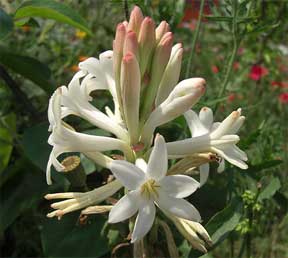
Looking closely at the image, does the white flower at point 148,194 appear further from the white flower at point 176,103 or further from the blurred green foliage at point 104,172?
the blurred green foliage at point 104,172

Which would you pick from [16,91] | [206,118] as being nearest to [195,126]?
[206,118]

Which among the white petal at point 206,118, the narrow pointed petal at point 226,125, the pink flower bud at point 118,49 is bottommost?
the white petal at point 206,118

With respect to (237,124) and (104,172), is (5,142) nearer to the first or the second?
(104,172)

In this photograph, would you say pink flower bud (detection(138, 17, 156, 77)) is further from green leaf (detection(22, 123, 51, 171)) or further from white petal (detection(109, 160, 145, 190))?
green leaf (detection(22, 123, 51, 171))

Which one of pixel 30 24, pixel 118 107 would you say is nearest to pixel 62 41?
pixel 30 24

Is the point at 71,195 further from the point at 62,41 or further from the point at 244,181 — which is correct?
the point at 62,41

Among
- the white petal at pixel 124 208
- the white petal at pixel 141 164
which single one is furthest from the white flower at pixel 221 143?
the white petal at pixel 124 208
